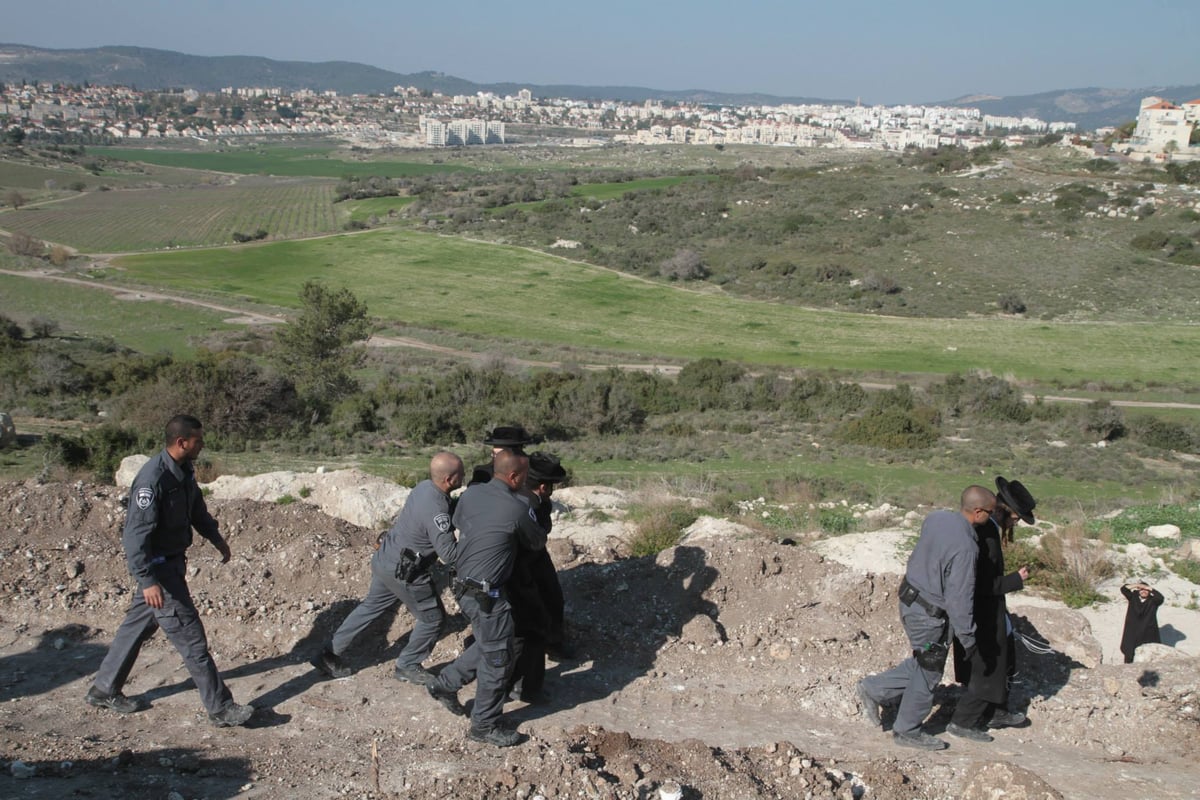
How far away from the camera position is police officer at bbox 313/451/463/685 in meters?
6.24

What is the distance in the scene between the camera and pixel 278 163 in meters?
157

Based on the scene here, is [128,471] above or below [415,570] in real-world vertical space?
below

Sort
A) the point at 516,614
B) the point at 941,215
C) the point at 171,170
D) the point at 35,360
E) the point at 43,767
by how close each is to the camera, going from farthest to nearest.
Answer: the point at 171,170
the point at 941,215
the point at 35,360
the point at 516,614
the point at 43,767

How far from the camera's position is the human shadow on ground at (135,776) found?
508 centimetres

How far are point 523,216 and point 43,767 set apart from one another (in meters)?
75.5

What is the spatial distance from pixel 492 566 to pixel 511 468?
0.64m

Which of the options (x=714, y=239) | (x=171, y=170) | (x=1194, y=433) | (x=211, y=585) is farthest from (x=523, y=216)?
(x=171, y=170)

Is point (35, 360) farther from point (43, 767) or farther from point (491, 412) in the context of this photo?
point (43, 767)

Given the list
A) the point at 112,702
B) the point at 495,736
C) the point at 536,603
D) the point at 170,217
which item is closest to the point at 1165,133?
the point at 170,217

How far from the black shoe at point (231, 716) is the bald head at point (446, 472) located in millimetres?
1989

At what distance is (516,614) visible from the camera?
6328 millimetres

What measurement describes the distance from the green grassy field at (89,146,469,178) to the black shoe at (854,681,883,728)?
431 ft

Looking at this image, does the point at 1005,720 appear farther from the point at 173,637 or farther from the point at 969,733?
the point at 173,637

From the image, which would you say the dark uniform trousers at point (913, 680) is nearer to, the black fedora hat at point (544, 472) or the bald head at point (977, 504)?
the bald head at point (977, 504)
